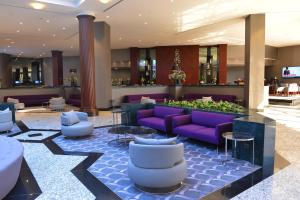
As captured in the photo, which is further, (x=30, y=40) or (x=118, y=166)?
(x=30, y=40)

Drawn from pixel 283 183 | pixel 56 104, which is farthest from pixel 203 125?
pixel 56 104

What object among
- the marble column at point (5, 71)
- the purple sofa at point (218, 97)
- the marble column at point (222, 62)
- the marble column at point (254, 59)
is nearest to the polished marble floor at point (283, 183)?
the marble column at point (254, 59)

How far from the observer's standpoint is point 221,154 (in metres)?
4.85

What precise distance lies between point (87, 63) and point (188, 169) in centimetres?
707

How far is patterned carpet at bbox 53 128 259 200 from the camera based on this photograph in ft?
10.7

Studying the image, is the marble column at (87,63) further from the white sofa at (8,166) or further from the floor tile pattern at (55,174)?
the white sofa at (8,166)

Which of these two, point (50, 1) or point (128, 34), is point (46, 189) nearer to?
point (50, 1)

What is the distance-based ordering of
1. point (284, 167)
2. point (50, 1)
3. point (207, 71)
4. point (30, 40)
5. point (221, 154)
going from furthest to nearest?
point (207, 71), point (30, 40), point (50, 1), point (221, 154), point (284, 167)

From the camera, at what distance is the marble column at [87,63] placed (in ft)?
31.9

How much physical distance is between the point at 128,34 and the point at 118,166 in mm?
10556

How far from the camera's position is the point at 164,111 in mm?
6840

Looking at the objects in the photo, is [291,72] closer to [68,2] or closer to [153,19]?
[153,19]

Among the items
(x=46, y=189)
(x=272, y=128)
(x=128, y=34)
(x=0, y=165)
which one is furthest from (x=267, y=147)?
(x=128, y=34)

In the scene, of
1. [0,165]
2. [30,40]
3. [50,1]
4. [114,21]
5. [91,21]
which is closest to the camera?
[0,165]
